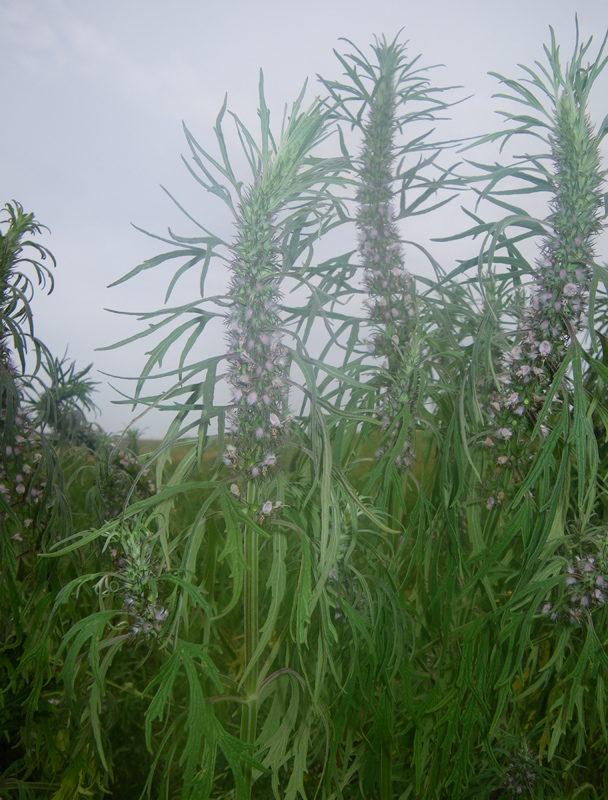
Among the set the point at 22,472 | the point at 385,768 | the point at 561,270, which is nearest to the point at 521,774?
the point at 385,768

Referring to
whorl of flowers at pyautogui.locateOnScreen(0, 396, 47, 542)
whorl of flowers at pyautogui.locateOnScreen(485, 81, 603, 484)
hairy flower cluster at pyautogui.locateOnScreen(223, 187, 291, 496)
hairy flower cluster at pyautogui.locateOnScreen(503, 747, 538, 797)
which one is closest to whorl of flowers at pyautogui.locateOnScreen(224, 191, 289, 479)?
hairy flower cluster at pyautogui.locateOnScreen(223, 187, 291, 496)

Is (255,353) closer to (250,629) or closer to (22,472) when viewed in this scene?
(250,629)

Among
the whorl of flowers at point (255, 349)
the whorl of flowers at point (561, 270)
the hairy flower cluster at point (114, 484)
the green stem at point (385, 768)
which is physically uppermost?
the whorl of flowers at point (561, 270)

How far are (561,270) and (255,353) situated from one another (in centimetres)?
81

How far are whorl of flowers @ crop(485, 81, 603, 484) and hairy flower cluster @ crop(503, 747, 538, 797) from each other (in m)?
0.98

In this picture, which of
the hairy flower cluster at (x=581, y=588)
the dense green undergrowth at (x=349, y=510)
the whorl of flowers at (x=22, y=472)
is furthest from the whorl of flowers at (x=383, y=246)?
the whorl of flowers at (x=22, y=472)

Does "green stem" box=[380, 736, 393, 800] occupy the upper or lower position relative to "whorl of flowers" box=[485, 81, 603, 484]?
lower

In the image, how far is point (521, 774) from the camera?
1803 millimetres

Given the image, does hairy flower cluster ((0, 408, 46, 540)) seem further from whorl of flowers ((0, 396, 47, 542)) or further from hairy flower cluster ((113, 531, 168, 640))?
hairy flower cluster ((113, 531, 168, 640))

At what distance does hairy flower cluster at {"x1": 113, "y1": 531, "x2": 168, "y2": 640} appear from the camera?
1.31m

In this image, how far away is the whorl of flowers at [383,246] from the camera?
1.86 meters

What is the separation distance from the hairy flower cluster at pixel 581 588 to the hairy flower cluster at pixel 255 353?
831 mm

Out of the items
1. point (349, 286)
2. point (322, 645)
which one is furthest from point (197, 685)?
point (349, 286)

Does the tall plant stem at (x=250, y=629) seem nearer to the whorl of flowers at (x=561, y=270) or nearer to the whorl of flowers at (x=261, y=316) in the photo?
the whorl of flowers at (x=261, y=316)
